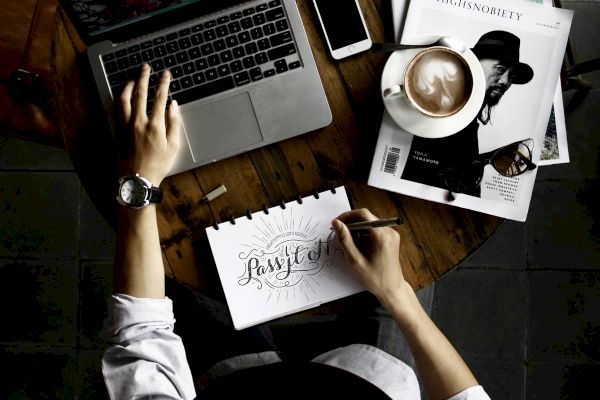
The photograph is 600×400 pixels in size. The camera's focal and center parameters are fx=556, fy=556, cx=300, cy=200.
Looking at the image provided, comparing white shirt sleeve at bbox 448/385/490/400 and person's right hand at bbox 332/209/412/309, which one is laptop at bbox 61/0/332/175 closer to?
person's right hand at bbox 332/209/412/309

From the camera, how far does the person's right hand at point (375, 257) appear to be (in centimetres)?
99

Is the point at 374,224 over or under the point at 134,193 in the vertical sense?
under

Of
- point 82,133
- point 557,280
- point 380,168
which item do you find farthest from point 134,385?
point 557,280

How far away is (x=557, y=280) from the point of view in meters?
1.74

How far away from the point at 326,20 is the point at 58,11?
1.69ft

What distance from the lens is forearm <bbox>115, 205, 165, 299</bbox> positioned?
999 mm

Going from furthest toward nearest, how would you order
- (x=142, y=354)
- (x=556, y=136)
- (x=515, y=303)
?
(x=515, y=303) < (x=556, y=136) < (x=142, y=354)

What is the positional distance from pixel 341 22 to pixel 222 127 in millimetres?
298

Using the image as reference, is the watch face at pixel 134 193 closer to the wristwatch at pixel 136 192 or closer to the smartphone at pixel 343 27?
the wristwatch at pixel 136 192

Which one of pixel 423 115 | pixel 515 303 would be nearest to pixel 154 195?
pixel 423 115

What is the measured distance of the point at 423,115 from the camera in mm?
974

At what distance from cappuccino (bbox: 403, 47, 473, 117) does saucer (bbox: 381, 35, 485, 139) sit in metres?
0.01

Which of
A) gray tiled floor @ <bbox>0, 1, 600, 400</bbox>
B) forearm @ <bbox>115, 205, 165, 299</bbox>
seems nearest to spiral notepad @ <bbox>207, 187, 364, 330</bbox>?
forearm @ <bbox>115, 205, 165, 299</bbox>

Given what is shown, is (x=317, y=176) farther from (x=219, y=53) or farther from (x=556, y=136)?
(x=556, y=136)
